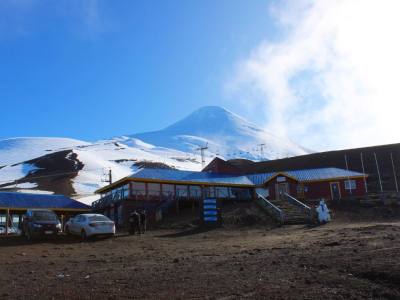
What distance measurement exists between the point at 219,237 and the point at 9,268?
12.6 m

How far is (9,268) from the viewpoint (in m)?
14.2

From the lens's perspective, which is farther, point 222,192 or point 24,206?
point 222,192

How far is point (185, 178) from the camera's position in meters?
44.5

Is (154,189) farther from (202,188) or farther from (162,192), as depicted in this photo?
(202,188)

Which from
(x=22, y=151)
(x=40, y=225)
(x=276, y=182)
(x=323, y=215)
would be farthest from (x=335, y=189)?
(x=22, y=151)

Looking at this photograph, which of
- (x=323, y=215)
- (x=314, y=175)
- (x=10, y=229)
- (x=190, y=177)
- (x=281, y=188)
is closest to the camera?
(x=323, y=215)

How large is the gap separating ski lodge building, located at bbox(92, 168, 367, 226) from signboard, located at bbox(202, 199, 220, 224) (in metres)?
7.83

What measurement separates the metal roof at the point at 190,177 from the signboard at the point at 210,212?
489 inches

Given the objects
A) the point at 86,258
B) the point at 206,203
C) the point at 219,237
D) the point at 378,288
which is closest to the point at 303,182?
the point at 206,203

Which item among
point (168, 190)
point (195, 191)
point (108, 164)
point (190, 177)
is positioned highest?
point (108, 164)

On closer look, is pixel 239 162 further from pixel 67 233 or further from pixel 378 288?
pixel 378 288

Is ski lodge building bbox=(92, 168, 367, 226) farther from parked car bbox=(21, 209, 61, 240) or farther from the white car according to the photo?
parked car bbox=(21, 209, 61, 240)

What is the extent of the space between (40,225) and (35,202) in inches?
765

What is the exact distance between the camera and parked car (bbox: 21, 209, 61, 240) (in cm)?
2498
